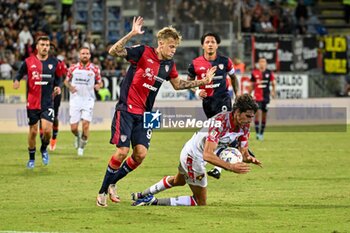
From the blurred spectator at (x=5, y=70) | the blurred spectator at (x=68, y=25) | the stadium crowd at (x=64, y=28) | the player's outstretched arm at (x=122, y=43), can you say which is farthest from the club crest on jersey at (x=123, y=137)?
the blurred spectator at (x=68, y=25)

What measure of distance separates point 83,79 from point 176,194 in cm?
848

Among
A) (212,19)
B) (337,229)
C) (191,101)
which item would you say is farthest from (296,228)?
(212,19)

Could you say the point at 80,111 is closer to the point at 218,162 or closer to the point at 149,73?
the point at 149,73

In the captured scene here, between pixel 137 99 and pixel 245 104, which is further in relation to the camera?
pixel 137 99

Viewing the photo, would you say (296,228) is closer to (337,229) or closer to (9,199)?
(337,229)

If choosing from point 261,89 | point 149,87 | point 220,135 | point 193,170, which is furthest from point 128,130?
point 261,89

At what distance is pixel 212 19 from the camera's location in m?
35.0

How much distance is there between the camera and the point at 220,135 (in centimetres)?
1216

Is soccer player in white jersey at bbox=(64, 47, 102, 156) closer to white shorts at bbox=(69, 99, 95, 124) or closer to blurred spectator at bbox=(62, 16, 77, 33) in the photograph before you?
white shorts at bbox=(69, 99, 95, 124)

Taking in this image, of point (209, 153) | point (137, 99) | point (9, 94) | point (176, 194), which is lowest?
point (176, 194)

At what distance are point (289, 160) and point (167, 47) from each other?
8.79m

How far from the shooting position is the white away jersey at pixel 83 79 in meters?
22.9

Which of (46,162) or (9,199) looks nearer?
(9,199)

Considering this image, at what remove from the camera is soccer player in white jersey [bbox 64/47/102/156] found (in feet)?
74.2
